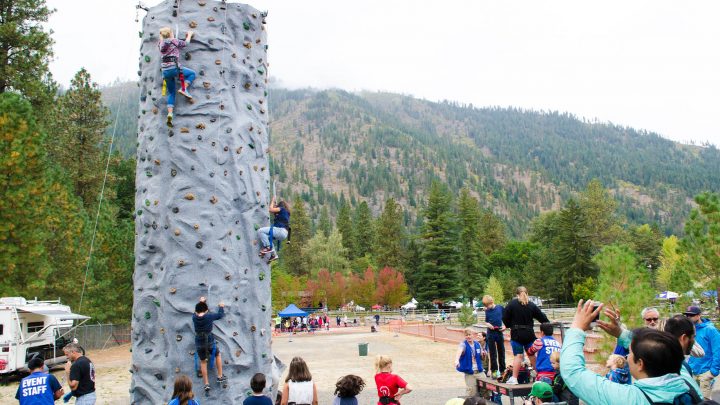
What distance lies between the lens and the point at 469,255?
70.3m

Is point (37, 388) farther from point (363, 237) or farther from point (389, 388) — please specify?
point (363, 237)

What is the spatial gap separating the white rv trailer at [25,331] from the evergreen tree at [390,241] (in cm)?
6043

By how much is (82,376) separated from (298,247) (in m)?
80.0

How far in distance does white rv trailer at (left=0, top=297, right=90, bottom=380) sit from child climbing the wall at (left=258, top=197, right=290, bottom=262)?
35.1 ft

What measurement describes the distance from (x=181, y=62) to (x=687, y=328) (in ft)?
26.7

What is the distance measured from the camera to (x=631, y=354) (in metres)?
3.03

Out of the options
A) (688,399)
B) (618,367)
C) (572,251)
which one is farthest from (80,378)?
(572,251)

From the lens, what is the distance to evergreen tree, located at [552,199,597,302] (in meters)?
59.3

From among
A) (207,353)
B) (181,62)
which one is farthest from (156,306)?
(181,62)

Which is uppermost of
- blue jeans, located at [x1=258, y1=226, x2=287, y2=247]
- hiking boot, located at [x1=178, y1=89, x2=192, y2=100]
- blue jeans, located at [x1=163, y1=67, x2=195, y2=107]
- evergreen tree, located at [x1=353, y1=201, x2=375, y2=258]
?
blue jeans, located at [x1=163, y1=67, x2=195, y2=107]

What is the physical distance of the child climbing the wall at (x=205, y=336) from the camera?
336 inches

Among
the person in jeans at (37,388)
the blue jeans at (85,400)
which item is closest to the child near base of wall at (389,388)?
the blue jeans at (85,400)

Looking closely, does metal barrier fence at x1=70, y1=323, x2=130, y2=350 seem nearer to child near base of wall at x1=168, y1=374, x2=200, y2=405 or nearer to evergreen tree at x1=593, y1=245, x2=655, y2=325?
evergreen tree at x1=593, y1=245, x2=655, y2=325

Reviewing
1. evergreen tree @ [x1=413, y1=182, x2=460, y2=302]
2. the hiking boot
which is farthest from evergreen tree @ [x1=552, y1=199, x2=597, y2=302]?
the hiking boot
